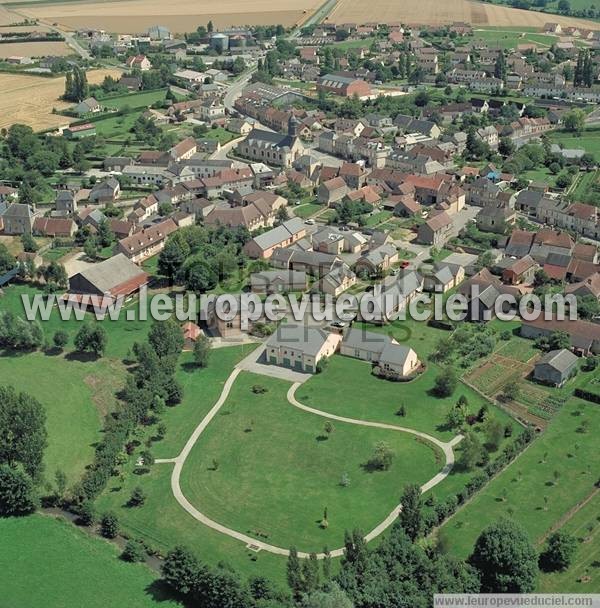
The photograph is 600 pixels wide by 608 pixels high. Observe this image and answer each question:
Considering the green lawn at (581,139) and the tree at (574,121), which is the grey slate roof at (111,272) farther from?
the tree at (574,121)

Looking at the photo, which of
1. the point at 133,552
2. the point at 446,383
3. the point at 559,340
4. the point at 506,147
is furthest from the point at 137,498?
the point at 506,147

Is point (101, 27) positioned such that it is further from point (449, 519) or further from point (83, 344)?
point (449, 519)

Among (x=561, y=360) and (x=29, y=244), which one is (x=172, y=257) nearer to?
(x=29, y=244)

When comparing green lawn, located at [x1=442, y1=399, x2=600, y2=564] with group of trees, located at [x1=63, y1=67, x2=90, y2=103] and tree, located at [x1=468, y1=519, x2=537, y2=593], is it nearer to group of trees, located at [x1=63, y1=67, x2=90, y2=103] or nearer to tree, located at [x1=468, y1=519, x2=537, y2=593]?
tree, located at [x1=468, y1=519, x2=537, y2=593]

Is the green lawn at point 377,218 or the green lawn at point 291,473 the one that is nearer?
the green lawn at point 291,473

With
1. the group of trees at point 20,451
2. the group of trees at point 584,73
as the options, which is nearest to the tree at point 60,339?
the group of trees at point 20,451

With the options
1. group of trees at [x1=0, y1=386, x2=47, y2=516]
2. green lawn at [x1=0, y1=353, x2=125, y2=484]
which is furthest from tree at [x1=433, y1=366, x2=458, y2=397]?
group of trees at [x1=0, y1=386, x2=47, y2=516]

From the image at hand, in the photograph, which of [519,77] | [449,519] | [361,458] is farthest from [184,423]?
[519,77]
